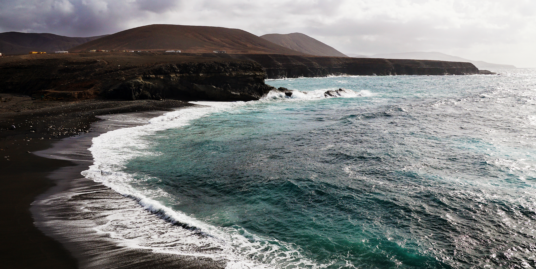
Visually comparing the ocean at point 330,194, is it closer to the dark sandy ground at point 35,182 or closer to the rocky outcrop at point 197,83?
the dark sandy ground at point 35,182

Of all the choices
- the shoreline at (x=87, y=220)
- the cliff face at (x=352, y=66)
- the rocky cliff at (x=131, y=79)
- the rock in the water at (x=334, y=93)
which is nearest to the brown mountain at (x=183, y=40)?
the cliff face at (x=352, y=66)

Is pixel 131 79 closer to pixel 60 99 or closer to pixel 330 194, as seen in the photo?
pixel 60 99

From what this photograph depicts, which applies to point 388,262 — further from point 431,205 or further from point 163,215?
point 163,215

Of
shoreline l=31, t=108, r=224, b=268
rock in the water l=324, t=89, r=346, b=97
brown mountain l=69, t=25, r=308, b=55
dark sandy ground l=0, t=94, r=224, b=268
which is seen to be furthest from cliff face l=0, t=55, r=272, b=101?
brown mountain l=69, t=25, r=308, b=55

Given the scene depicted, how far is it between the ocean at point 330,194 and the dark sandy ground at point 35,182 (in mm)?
485

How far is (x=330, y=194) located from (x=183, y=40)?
13571cm

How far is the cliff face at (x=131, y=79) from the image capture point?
2852 cm

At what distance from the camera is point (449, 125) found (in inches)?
721

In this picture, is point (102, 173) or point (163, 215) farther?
point (102, 173)

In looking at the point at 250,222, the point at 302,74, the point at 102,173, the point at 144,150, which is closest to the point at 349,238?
the point at 250,222

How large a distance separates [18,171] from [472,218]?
13191 mm

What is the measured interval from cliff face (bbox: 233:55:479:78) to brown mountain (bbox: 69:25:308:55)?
2296 cm

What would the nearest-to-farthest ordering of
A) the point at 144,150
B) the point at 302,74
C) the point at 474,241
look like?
the point at 474,241
the point at 144,150
the point at 302,74

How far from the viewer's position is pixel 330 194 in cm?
858
